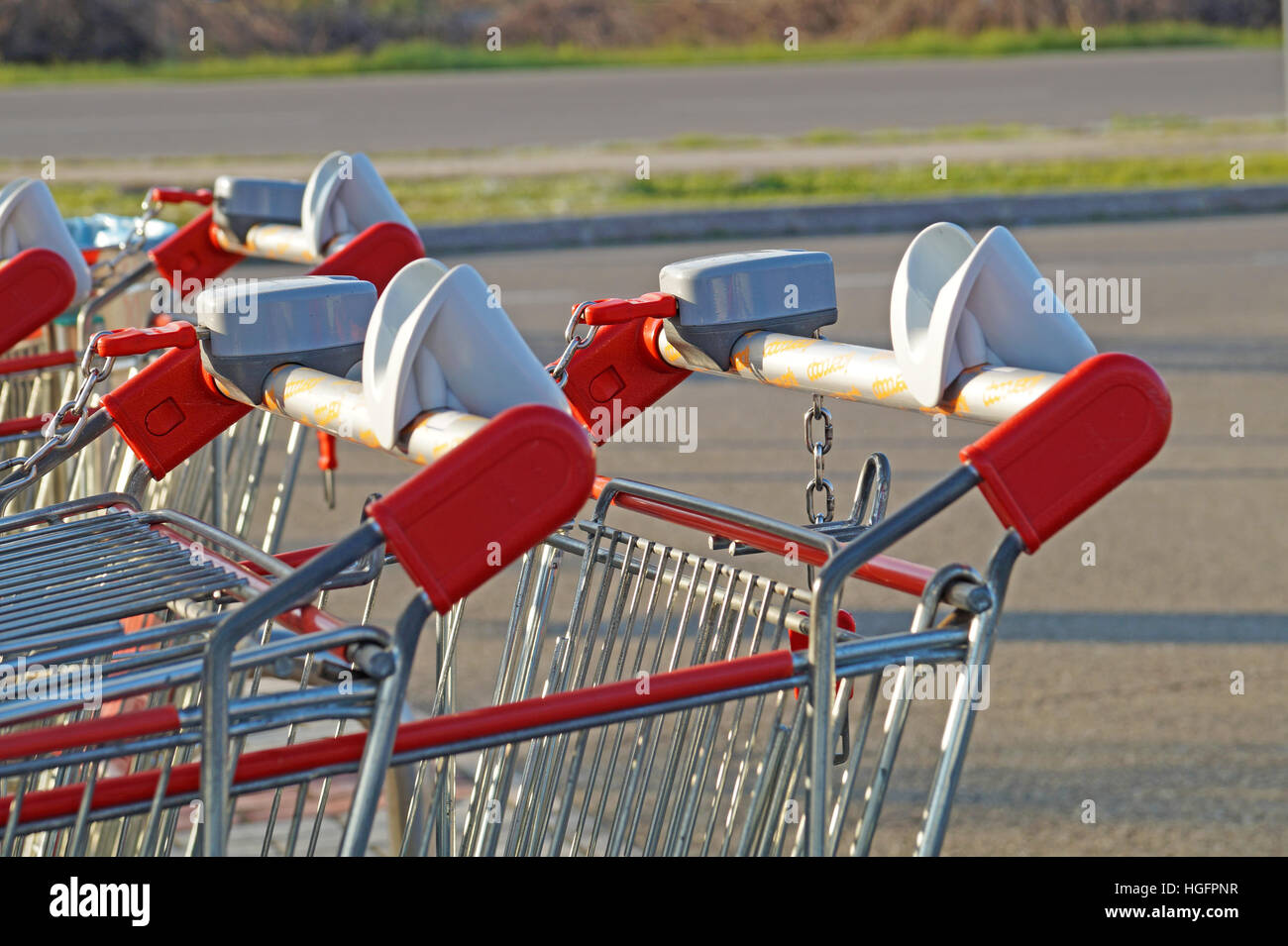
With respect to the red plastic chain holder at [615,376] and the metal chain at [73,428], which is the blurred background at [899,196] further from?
the metal chain at [73,428]

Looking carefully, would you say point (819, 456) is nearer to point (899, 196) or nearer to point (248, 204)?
point (248, 204)

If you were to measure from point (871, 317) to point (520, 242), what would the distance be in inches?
141

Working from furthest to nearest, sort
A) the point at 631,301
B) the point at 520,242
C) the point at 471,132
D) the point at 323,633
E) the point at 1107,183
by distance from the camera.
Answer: the point at 471,132, the point at 1107,183, the point at 520,242, the point at 631,301, the point at 323,633

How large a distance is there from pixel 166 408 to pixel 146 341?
0.13 m

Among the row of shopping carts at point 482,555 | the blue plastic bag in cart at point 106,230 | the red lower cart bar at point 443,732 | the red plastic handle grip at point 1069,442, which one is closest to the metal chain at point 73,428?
the row of shopping carts at point 482,555

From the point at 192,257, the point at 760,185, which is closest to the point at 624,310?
the point at 192,257

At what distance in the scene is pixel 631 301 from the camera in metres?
2.12

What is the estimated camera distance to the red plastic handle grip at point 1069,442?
1.60m

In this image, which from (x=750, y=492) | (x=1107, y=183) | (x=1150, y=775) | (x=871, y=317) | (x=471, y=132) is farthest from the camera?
(x=471, y=132)
